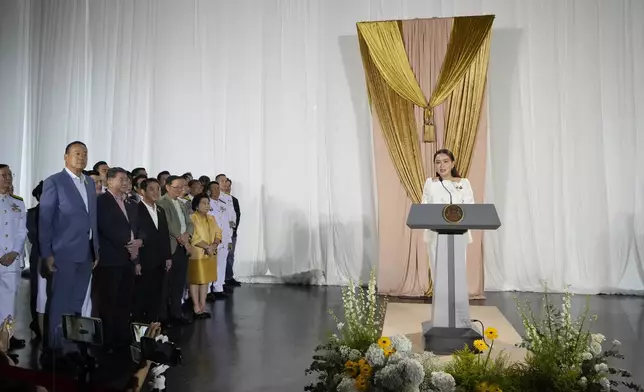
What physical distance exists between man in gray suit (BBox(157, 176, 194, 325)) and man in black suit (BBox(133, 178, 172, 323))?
0.54ft

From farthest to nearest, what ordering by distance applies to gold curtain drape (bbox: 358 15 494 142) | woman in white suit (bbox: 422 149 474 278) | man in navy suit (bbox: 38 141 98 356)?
gold curtain drape (bbox: 358 15 494 142), woman in white suit (bbox: 422 149 474 278), man in navy suit (bbox: 38 141 98 356)

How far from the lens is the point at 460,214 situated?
146 inches

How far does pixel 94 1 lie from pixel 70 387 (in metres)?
8.62

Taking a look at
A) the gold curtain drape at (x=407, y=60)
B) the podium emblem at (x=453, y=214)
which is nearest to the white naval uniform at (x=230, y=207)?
the gold curtain drape at (x=407, y=60)

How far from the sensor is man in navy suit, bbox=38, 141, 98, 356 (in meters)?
3.29

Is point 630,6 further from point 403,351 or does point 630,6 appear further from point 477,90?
point 403,351

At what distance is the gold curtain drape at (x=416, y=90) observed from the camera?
20.4 feet

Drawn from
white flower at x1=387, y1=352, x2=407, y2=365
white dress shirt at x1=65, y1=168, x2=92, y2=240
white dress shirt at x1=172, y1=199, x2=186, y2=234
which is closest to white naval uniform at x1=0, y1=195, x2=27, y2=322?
white dress shirt at x1=65, y1=168, x2=92, y2=240

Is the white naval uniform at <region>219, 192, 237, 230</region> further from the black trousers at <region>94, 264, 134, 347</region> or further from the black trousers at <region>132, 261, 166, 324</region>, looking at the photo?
the black trousers at <region>94, 264, 134, 347</region>

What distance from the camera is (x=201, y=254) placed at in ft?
15.9

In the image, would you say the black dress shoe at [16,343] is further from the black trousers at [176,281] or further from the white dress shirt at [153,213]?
the white dress shirt at [153,213]

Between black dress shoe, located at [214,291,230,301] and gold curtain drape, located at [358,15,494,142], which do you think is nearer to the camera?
black dress shoe, located at [214,291,230,301]

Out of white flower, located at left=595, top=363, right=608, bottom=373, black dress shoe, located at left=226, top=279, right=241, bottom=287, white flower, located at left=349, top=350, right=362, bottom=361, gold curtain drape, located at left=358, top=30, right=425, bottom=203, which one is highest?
gold curtain drape, located at left=358, top=30, right=425, bottom=203

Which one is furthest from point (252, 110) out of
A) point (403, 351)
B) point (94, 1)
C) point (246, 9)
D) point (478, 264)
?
point (403, 351)
